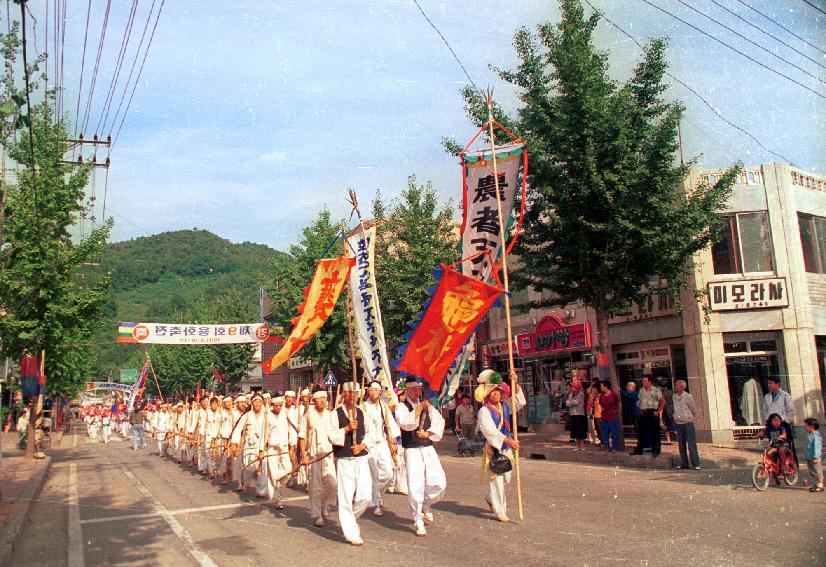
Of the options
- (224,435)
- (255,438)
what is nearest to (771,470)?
(255,438)

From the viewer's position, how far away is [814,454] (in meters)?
10.7

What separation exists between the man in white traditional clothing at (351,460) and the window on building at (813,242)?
1608 centimetres

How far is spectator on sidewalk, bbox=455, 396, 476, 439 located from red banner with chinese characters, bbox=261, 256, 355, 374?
29.1 ft

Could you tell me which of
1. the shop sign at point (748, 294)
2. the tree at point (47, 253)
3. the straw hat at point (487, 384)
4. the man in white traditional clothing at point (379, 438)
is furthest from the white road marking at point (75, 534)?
the shop sign at point (748, 294)

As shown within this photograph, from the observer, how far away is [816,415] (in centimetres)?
1830

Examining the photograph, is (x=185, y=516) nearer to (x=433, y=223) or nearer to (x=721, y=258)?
(x=721, y=258)

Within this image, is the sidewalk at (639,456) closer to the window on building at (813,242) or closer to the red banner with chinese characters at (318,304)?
the window on building at (813,242)

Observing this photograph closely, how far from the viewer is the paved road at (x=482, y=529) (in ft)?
23.0

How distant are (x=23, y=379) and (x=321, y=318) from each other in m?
15.1

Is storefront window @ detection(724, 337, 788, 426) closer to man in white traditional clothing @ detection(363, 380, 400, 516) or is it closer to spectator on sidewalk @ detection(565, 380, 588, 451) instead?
spectator on sidewalk @ detection(565, 380, 588, 451)

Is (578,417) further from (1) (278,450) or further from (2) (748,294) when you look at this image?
(1) (278,450)

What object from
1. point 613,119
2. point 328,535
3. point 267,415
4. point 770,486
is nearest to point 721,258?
point 613,119

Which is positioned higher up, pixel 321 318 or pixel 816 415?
pixel 321 318

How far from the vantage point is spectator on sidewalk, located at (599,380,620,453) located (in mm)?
15953
